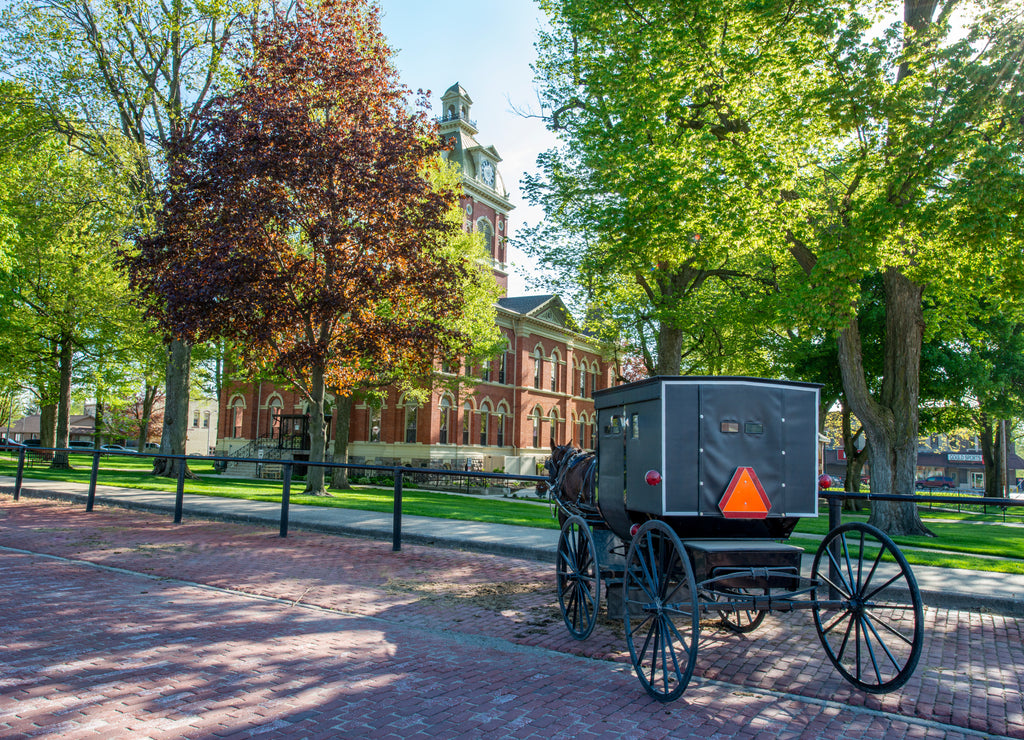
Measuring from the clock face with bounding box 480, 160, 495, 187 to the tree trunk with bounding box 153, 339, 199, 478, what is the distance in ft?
104

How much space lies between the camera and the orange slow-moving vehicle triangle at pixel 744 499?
5.32 metres

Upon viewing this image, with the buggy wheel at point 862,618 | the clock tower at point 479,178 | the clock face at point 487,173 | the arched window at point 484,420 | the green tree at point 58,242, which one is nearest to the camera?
the buggy wheel at point 862,618

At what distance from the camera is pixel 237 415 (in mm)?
46969

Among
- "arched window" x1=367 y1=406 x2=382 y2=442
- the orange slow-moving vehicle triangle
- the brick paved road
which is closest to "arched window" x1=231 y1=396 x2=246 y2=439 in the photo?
"arched window" x1=367 y1=406 x2=382 y2=442

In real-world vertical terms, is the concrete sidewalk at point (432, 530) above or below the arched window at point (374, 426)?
below

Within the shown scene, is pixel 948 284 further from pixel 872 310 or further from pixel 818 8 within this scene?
pixel 872 310

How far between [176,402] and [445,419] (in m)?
18.2

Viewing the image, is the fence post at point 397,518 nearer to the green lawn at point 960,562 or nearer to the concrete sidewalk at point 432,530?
the concrete sidewalk at point 432,530

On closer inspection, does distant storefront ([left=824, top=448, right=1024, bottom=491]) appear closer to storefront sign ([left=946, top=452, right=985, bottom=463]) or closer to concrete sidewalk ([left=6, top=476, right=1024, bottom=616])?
storefront sign ([left=946, top=452, right=985, bottom=463])

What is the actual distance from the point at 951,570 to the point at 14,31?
3099 cm

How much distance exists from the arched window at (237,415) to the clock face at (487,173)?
2378 cm

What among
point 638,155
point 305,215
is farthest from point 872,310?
point 305,215

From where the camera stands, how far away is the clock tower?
172 ft

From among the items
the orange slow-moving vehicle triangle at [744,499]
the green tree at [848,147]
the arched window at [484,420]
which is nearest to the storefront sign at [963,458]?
the arched window at [484,420]
